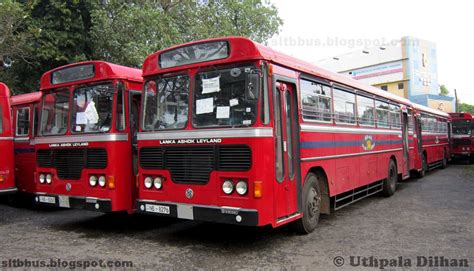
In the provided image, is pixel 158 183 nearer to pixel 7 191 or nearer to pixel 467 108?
pixel 7 191

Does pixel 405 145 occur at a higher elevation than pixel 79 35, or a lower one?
lower

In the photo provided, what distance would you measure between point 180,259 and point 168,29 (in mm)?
11837

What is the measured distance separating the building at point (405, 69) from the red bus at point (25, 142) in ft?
136

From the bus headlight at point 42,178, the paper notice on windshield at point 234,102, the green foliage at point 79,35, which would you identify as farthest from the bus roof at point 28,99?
the paper notice on windshield at point 234,102

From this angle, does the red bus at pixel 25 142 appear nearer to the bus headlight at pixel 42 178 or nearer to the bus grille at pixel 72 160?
the bus headlight at pixel 42 178

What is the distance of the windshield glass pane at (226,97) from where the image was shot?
18.7 ft

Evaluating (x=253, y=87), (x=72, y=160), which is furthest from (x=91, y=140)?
(x=253, y=87)

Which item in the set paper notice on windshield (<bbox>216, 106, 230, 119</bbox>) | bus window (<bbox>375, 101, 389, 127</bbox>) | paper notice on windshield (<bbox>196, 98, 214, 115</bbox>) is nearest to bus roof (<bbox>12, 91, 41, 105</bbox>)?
paper notice on windshield (<bbox>196, 98, 214, 115</bbox>)

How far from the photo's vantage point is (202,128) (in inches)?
236

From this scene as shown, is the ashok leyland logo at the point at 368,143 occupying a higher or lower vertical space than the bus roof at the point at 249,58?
lower

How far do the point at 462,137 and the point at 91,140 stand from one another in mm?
23024

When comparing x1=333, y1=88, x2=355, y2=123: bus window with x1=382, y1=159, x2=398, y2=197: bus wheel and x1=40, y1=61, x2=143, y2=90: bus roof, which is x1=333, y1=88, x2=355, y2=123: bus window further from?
x1=40, y1=61, x2=143, y2=90: bus roof

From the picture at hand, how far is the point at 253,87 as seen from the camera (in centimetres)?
569

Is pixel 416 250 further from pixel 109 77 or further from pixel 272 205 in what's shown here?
pixel 109 77
